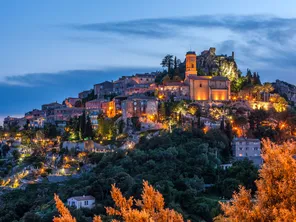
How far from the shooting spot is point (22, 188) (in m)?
59.1

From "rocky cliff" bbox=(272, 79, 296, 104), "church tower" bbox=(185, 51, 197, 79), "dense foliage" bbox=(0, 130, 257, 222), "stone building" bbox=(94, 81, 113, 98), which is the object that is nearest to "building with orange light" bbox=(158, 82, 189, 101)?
"church tower" bbox=(185, 51, 197, 79)

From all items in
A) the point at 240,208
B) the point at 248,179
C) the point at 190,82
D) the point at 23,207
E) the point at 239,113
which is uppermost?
the point at 190,82

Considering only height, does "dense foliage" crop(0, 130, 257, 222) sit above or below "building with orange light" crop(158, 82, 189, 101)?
below

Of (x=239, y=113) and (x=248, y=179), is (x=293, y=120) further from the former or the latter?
(x=248, y=179)

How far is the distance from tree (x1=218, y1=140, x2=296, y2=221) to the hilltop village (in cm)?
3090

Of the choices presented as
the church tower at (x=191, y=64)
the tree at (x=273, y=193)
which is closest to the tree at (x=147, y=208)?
the tree at (x=273, y=193)

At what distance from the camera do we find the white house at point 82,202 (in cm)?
4012

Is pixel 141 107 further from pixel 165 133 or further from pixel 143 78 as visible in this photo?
pixel 143 78

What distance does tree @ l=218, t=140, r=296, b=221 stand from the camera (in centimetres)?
755

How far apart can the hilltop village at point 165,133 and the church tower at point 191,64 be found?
0.56ft

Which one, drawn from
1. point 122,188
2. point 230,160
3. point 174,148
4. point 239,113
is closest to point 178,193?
point 122,188

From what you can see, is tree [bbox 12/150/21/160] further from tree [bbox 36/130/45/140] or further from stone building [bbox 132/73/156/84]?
stone building [bbox 132/73/156/84]

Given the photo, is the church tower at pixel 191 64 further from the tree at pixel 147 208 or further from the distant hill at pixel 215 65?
the tree at pixel 147 208

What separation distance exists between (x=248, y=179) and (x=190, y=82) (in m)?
30.3
